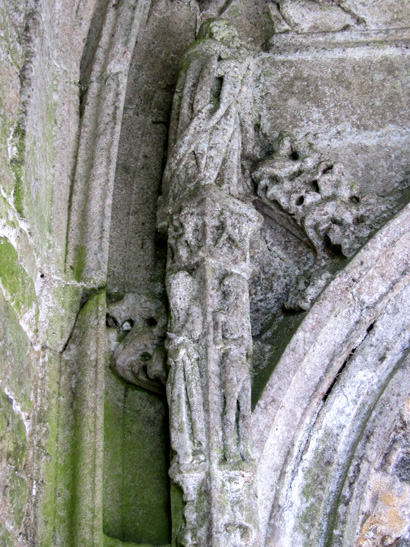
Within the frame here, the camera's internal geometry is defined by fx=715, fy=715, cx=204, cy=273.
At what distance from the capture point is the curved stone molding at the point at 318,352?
7.58ft

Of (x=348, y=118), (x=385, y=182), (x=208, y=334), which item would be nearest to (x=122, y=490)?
(x=208, y=334)

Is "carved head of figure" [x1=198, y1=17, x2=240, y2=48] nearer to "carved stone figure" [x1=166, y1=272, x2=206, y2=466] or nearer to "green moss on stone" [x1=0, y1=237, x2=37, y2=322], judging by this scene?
"carved stone figure" [x1=166, y1=272, x2=206, y2=466]

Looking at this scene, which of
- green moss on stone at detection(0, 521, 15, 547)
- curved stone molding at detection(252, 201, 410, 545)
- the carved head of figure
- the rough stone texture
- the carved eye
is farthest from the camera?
the carved head of figure

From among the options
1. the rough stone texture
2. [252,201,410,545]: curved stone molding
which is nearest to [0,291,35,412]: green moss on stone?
the rough stone texture

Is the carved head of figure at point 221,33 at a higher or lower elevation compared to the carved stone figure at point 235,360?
higher

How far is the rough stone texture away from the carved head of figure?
0.02 m

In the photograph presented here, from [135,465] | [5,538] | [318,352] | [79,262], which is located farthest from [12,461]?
[318,352]

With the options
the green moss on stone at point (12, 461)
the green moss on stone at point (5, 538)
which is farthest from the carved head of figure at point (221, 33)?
the green moss on stone at point (5, 538)

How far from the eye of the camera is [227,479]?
209 centimetres

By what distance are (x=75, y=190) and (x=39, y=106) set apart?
344 mm

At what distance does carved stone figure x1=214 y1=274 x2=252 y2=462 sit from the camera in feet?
7.09

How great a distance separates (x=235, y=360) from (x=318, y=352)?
349 millimetres

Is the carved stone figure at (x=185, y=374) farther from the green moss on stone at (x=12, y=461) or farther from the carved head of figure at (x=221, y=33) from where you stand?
the carved head of figure at (x=221, y=33)

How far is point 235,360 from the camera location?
7.40ft
